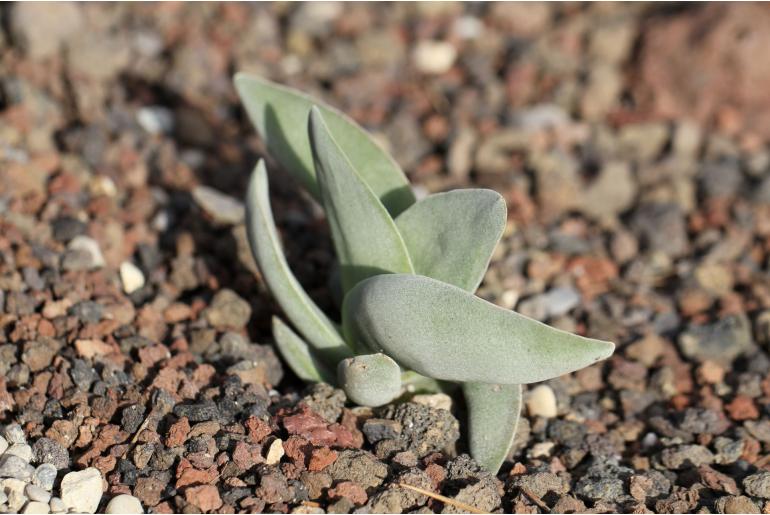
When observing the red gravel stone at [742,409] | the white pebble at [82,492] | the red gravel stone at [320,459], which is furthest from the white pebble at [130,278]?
the red gravel stone at [742,409]

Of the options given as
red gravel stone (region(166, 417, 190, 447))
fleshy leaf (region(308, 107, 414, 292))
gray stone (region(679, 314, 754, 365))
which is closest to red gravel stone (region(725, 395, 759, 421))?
gray stone (region(679, 314, 754, 365))

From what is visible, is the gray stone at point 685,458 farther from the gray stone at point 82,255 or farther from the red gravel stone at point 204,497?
the gray stone at point 82,255

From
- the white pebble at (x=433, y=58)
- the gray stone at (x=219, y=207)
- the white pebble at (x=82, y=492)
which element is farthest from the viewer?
the white pebble at (x=433, y=58)

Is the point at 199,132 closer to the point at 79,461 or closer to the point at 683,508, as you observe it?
the point at 79,461

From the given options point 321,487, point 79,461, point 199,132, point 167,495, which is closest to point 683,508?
point 321,487

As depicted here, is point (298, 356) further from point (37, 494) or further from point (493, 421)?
point (37, 494)
